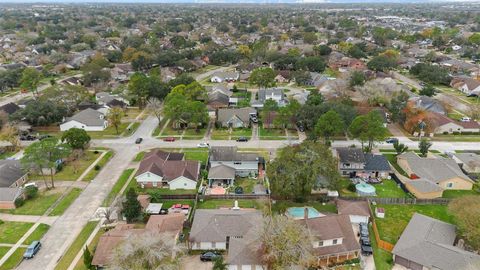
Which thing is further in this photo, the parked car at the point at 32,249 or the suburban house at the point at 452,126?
the suburban house at the point at 452,126

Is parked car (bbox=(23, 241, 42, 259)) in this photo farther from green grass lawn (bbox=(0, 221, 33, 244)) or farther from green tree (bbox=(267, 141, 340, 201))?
green tree (bbox=(267, 141, 340, 201))

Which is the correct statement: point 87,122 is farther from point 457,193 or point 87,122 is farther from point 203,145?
point 457,193

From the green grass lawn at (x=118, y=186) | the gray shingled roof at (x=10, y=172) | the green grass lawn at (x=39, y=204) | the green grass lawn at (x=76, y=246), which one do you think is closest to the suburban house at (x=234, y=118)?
the green grass lawn at (x=118, y=186)

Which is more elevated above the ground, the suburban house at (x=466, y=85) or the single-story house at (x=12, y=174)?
the single-story house at (x=12, y=174)

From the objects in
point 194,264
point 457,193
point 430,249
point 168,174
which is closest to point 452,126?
point 457,193

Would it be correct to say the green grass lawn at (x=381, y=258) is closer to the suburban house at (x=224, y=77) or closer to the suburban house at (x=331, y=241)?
the suburban house at (x=331, y=241)

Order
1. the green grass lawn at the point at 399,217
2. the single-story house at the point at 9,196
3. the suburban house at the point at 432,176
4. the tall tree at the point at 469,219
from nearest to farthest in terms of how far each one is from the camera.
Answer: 1. the tall tree at the point at 469,219
2. the green grass lawn at the point at 399,217
3. the single-story house at the point at 9,196
4. the suburban house at the point at 432,176

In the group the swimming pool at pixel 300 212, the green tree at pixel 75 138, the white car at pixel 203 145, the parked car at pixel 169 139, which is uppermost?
the green tree at pixel 75 138
